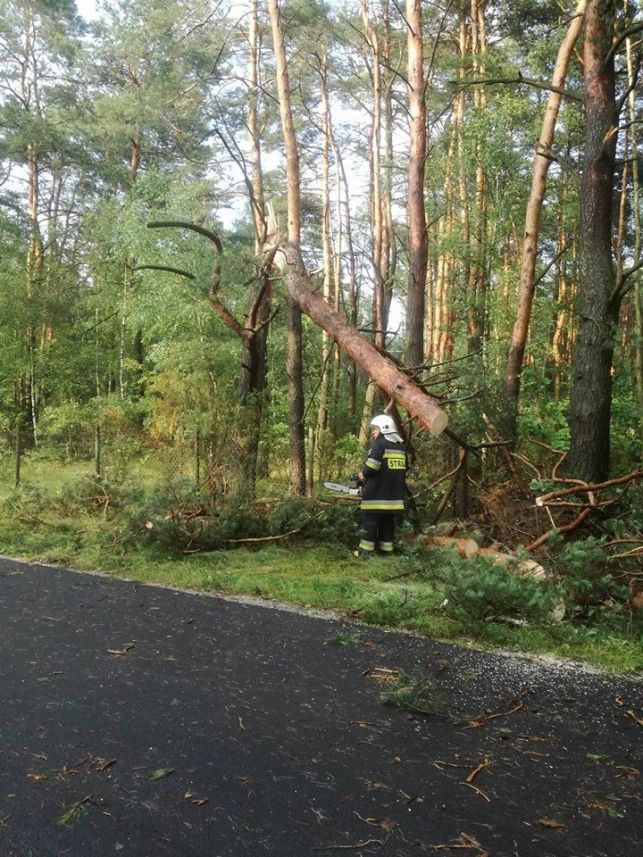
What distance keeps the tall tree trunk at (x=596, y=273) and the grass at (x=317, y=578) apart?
2802 millimetres

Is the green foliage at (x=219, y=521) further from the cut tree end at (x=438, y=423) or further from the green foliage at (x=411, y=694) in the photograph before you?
the green foliage at (x=411, y=694)

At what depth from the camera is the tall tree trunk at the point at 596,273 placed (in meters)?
7.88

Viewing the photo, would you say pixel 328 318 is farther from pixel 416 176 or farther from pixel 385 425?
pixel 416 176

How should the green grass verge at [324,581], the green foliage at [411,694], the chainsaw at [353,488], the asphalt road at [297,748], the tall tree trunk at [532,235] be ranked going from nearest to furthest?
the asphalt road at [297,748]
the green foliage at [411,694]
the green grass verge at [324,581]
the chainsaw at [353,488]
the tall tree trunk at [532,235]

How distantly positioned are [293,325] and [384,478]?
15.3 feet

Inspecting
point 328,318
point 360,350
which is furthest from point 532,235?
point 360,350

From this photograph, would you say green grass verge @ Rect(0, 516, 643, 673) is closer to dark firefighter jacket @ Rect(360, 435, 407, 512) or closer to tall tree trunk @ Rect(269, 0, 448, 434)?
dark firefighter jacket @ Rect(360, 435, 407, 512)

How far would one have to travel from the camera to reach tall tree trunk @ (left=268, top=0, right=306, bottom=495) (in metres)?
11.5

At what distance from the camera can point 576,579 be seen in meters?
5.35

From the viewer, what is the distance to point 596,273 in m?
7.98

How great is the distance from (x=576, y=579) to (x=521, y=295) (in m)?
7.92

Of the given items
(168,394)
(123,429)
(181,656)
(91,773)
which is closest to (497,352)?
(168,394)

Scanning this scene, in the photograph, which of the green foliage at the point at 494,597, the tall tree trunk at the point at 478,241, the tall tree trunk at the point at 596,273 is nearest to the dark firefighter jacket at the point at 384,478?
the tall tree trunk at the point at 596,273

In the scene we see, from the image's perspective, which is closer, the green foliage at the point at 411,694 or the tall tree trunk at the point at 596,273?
the green foliage at the point at 411,694
